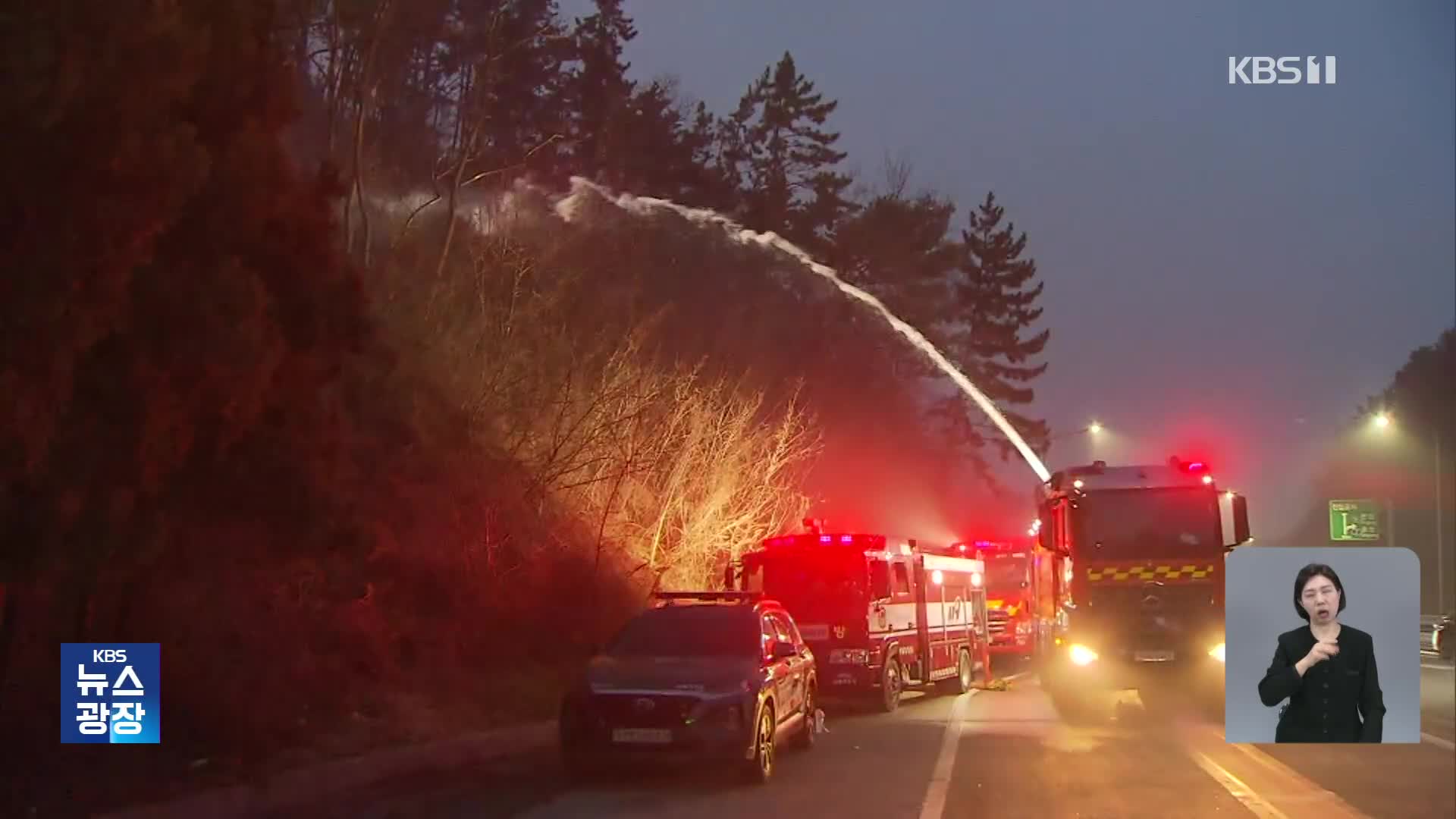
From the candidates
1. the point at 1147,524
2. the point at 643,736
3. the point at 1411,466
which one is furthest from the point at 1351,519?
the point at 1411,466

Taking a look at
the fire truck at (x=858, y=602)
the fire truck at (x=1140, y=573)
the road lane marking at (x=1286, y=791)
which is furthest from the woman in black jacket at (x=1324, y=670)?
the fire truck at (x=858, y=602)

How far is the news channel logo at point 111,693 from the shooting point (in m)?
11.1

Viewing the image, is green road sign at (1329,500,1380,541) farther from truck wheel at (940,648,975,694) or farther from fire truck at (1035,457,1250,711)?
truck wheel at (940,648,975,694)

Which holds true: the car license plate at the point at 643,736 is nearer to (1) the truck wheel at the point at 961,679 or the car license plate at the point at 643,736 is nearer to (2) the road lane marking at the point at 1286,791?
(2) the road lane marking at the point at 1286,791

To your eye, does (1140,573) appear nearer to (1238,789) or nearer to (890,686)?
(890,686)

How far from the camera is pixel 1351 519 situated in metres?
15.2

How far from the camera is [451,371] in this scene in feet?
74.3

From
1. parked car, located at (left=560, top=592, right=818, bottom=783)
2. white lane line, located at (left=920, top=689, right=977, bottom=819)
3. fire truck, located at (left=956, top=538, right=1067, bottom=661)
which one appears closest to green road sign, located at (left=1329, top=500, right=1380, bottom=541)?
white lane line, located at (left=920, top=689, right=977, bottom=819)

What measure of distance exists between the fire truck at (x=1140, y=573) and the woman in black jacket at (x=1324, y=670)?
10.3 metres

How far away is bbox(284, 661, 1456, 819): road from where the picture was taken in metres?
11.9

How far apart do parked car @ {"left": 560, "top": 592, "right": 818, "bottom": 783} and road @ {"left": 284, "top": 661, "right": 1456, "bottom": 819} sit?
1.19 ft

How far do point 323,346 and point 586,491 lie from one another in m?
13.4

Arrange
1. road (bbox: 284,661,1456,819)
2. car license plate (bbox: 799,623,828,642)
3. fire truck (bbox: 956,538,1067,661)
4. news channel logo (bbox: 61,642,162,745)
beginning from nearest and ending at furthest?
news channel logo (bbox: 61,642,162,745)
road (bbox: 284,661,1456,819)
car license plate (bbox: 799,623,828,642)
fire truck (bbox: 956,538,1067,661)

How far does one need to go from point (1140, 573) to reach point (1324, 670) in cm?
1123
